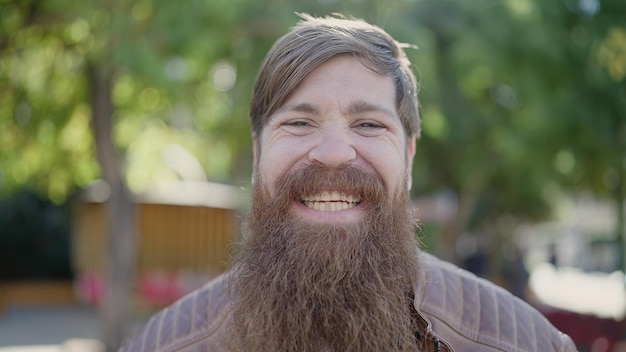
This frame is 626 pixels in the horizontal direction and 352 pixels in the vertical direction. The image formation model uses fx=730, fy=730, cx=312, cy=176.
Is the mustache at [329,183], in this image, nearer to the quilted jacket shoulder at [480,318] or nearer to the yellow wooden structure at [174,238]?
the quilted jacket shoulder at [480,318]

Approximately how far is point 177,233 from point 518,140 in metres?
7.59

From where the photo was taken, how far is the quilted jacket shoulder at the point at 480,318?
2.02 m

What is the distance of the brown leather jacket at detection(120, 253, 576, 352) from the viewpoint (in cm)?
202

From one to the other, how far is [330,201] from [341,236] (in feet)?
0.33

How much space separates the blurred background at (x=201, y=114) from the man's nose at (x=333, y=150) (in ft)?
1.97

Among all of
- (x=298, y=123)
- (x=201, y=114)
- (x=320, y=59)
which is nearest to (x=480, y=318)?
(x=298, y=123)

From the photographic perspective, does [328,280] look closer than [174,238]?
Yes

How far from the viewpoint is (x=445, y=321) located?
2.03 metres

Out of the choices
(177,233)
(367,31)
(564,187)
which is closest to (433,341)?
(367,31)

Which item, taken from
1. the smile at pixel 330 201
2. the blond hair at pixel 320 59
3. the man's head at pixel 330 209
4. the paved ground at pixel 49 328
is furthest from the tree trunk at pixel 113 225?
the smile at pixel 330 201

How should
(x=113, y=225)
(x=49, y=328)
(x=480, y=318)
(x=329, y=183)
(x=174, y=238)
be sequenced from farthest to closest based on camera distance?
1. (x=174, y=238)
2. (x=49, y=328)
3. (x=113, y=225)
4. (x=480, y=318)
5. (x=329, y=183)

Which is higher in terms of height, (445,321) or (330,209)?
(330,209)

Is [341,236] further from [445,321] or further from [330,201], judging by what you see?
[445,321]

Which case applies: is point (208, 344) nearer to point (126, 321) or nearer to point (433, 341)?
point (433, 341)
